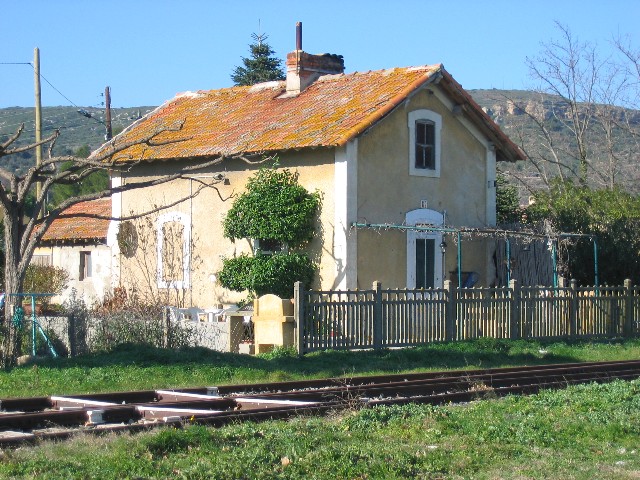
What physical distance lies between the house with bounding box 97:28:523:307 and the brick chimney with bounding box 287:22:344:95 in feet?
0.10

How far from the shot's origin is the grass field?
326 inches

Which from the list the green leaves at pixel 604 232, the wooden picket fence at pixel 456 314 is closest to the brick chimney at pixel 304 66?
the green leaves at pixel 604 232

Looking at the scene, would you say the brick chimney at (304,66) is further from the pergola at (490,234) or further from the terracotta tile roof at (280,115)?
the pergola at (490,234)

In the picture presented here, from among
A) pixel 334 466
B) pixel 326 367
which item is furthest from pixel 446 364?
pixel 334 466

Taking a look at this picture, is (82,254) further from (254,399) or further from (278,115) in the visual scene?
(254,399)

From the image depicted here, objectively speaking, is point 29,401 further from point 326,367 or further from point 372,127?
point 372,127

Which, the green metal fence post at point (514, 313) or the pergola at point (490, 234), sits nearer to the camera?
the green metal fence post at point (514, 313)

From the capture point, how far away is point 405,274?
24.1 metres

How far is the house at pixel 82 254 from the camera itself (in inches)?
1136

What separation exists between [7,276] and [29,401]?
5.51 metres

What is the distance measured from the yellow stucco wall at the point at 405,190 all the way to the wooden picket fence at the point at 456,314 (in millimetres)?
2351

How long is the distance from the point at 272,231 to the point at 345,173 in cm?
214

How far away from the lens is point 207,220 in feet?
83.1

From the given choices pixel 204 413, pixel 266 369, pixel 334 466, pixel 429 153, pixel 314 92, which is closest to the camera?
pixel 334 466
